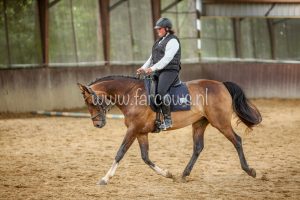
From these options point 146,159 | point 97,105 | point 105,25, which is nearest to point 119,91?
point 97,105

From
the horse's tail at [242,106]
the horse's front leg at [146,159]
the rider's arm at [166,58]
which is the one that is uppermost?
the rider's arm at [166,58]

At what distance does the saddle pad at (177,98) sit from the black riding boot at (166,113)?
8 centimetres

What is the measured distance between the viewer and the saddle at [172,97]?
9.12 meters

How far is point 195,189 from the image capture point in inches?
328

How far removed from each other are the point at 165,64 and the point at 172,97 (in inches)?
20.4

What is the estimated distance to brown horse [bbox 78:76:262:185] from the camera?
8977mm

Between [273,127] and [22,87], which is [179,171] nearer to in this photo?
[273,127]

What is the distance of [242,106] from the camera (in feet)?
31.6

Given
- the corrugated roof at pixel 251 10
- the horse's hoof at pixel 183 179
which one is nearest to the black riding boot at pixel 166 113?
the horse's hoof at pixel 183 179

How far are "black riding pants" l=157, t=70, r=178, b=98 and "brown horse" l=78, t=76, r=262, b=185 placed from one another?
267 millimetres

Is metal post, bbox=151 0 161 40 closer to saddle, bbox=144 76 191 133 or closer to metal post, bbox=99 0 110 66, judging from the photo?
metal post, bbox=99 0 110 66

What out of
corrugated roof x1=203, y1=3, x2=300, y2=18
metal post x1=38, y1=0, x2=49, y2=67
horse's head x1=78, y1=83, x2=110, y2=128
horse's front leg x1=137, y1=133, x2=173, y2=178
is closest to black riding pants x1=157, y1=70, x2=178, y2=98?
horse's front leg x1=137, y1=133, x2=173, y2=178

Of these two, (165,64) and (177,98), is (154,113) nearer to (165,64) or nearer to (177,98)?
(177,98)

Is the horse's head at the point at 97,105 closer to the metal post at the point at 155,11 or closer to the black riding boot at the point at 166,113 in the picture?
the black riding boot at the point at 166,113
